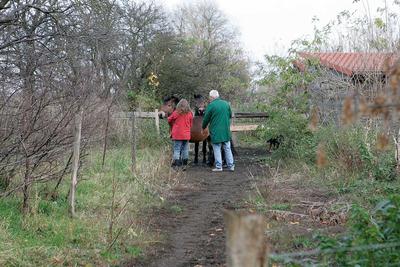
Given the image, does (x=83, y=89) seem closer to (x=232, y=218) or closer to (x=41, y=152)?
(x=41, y=152)

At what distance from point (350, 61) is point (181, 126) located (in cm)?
433

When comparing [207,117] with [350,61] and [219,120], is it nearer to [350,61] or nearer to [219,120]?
[219,120]

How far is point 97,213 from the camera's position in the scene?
8.31 meters

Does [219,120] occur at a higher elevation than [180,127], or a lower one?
higher

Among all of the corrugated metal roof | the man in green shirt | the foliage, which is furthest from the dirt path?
the corrugated metal roof

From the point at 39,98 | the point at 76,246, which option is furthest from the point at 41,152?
the point at 76,246

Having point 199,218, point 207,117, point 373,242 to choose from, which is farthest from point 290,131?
point 373,242

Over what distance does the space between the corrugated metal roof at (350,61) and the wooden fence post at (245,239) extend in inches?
368

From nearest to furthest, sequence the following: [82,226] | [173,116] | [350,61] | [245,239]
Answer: [245,239] → [82,226] → [173,116] → [350,61]

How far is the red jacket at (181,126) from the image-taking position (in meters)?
13.8

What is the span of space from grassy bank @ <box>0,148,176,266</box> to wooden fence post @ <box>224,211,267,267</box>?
405 cm

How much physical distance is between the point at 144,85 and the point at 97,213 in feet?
62.6

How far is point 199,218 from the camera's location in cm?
889

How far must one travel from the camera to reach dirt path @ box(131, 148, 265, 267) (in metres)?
6.76
